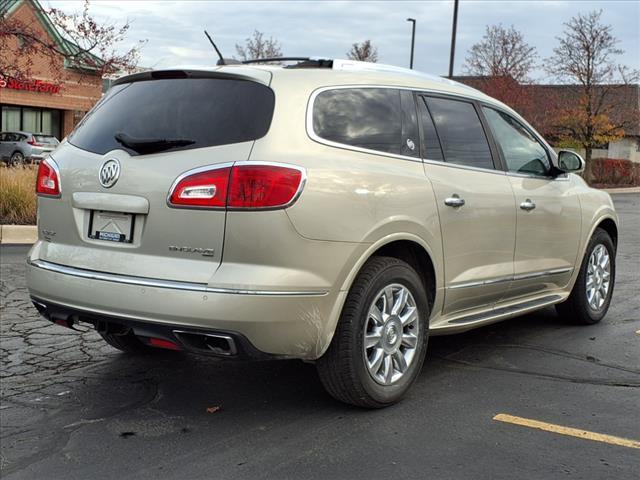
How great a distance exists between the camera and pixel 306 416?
4.07 meters


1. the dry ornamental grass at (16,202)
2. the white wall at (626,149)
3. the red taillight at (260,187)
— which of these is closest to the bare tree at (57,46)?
the dry ornamental grass at (16,202)

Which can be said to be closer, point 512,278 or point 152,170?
point 152,170

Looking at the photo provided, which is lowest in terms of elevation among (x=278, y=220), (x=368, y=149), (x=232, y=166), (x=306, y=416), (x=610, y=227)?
(x=306, y=416)

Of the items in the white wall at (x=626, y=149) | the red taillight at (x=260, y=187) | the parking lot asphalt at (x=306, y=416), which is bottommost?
the parking lot asphalt at (x=306, y=416)

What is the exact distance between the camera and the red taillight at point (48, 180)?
4.17m

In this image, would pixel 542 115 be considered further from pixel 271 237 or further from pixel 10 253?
pixel 271 237

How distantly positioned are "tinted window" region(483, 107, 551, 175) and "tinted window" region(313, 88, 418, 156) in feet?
3.26

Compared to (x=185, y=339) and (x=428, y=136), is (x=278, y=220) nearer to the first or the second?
(x=185, y=339)

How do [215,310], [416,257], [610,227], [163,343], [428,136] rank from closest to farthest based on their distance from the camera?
[215,310] → [163,343] → [416,257] → [428,136] → [610,227]

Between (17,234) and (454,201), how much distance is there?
28.2 ft

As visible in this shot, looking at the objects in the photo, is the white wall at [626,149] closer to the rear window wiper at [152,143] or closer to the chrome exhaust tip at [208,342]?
the rear window wiper at [152,143]

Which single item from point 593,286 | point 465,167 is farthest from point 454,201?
point 593,286

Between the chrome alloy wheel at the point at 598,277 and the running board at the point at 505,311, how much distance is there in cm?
60

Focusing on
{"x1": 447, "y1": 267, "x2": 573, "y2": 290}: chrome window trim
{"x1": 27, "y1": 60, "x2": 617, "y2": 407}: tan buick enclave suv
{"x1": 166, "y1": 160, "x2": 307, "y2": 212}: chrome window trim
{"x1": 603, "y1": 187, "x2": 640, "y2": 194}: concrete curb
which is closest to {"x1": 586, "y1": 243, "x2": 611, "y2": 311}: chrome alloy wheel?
{"x1": 447, "y1": 267, "x2": 573, "y2": 290}: chrome window trim
